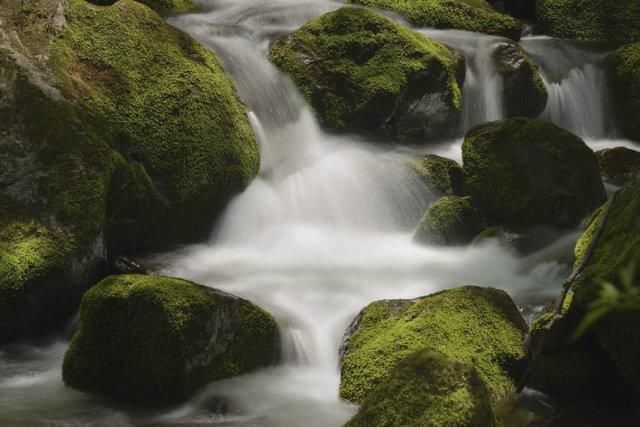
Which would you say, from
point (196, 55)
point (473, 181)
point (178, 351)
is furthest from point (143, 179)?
point (473, 181)

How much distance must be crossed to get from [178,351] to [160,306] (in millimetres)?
353

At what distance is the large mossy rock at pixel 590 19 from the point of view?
1664 centimetres

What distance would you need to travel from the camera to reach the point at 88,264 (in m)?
6.66

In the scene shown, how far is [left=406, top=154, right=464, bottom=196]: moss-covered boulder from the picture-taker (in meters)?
9.86

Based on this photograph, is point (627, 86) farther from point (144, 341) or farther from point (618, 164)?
point (144, 341)

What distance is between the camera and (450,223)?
863 centimetres

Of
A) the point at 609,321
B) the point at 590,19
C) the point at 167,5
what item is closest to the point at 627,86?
the point at 590,19

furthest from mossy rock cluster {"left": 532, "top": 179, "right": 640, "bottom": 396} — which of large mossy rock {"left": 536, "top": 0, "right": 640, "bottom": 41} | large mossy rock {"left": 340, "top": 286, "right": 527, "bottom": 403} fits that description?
large mossy rock {"left": 536, "top": 0, "right": 640, "bottom": 41}

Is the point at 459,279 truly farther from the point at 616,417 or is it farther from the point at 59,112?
the point at 59,112

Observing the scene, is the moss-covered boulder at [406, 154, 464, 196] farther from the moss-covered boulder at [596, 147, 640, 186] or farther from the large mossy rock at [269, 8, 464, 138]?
the moss-covered boulder at [596, 147, 640, 186]

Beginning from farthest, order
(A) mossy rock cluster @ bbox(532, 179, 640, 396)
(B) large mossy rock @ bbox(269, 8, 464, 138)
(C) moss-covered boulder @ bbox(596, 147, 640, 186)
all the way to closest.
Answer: (B) large mossy rock @ bbox(269, 8, 464, 138)
(C) moss-covered boulder @ bbox(596, 147, 640, 186)
(A) mossy rock cluster @ bbox(532, 179, 640, 396)

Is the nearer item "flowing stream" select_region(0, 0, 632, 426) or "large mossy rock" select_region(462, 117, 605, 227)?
"flowing stream" select_region(0, 0, 632, 426)

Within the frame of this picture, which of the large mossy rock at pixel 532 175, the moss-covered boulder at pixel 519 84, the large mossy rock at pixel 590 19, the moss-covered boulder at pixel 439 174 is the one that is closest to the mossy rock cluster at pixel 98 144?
the moss-covered boulder at pixel 439 174

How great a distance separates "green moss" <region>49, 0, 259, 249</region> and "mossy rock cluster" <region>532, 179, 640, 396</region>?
164 inches
